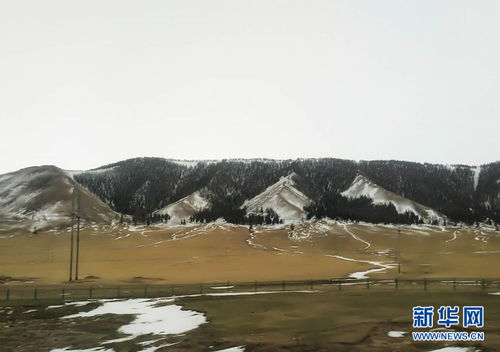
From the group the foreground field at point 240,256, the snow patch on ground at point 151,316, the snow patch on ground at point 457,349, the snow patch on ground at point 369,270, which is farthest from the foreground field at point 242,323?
the foreground field at point 240,256

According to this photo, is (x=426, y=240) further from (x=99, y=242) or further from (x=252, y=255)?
(x=99, y=242)

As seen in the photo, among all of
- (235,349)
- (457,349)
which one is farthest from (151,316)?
(457,349)

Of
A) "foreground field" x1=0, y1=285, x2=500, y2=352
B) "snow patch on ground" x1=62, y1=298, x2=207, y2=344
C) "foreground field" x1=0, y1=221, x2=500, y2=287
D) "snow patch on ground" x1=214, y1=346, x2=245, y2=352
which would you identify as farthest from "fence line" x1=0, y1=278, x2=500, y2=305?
"snow patch on ground" x1=214, y1=346, x2=245, y2=352

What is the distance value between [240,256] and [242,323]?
9956 centimetres

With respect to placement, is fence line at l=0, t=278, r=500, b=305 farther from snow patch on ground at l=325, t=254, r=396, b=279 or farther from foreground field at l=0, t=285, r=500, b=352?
snow patch on ground at l=325, t=254, r=396, b=279

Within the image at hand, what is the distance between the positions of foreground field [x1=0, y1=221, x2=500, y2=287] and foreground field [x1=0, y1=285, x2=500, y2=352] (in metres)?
33.7

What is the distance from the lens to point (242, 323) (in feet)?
135

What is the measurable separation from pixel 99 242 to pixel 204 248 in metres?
40.6

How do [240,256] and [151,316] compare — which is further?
[240,256]

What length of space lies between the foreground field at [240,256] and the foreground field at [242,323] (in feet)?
110

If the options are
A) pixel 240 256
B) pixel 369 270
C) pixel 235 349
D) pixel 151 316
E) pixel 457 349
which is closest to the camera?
pixel 457 349

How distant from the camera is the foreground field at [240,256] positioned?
96.1 m

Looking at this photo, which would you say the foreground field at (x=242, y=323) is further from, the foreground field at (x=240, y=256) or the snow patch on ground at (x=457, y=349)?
the foreground field at (x=240, y=256)

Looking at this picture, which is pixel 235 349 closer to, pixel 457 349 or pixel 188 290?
pixel 457 349
